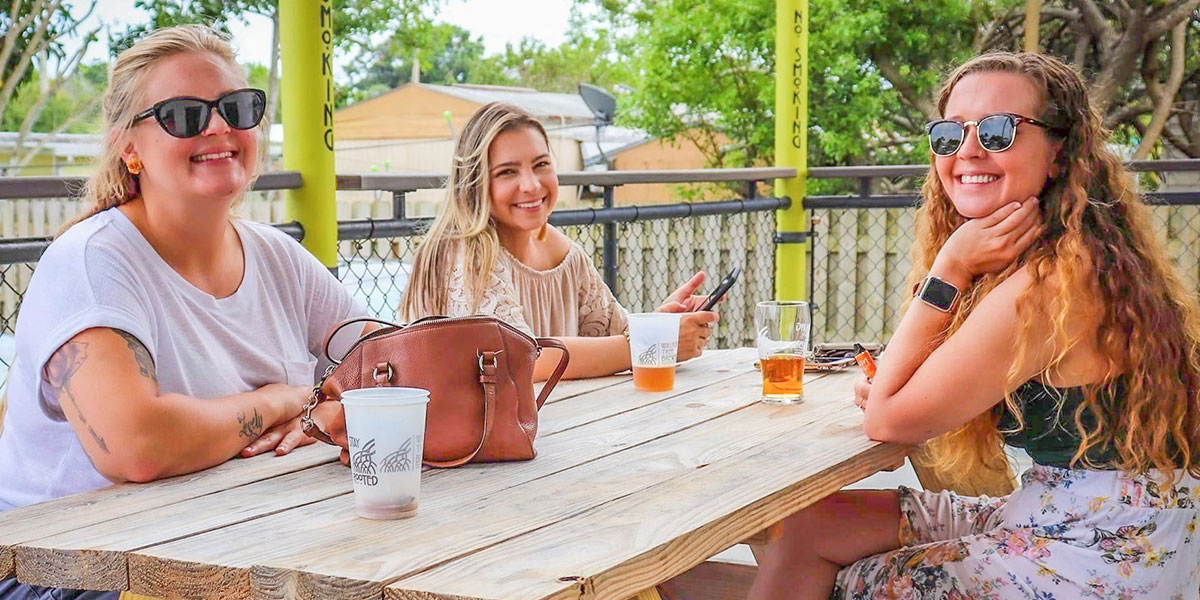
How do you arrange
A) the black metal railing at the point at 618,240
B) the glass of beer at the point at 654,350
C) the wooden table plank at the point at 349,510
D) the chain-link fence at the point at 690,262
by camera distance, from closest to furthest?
the wooden table plank at the point at 349,510, the glass of beer at the point at 654,350, the black metal railing at the point at 618,240, the chain-link fence at the point at 690,262

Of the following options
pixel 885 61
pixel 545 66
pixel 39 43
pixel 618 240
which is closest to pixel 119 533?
pixel 618 240

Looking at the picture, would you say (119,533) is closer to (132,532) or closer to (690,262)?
(132,532)

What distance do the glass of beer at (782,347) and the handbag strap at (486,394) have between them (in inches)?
25.1

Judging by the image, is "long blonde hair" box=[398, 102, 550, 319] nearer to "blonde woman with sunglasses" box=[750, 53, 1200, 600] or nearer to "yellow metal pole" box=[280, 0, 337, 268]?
"yellow metal pole" box=[280, 0, 337, 268]

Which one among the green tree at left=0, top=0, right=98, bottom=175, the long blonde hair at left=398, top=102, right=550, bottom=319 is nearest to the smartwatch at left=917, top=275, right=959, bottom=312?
the long blonde hair at left=398, top=102, right=550, bottom=319

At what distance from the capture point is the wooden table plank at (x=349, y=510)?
4.18 feet

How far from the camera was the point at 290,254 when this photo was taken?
7.17 ft

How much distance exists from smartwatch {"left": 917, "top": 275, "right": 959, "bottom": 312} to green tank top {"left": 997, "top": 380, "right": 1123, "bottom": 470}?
0.17 meters

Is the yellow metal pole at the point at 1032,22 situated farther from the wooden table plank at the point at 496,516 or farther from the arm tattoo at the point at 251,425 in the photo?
the arm tattoo at the point at 251,425

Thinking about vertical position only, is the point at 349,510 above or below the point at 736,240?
below

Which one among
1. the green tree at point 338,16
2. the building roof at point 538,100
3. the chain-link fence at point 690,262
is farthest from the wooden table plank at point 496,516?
the building roof at point 538,100

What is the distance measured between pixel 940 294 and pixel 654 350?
1.92 ft

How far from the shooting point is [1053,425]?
6.00ft

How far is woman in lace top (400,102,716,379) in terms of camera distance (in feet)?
8.36
